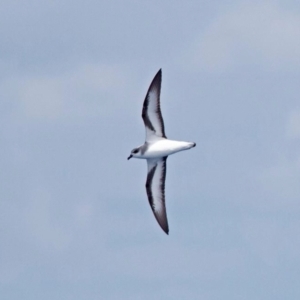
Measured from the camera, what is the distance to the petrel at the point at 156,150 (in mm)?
64750

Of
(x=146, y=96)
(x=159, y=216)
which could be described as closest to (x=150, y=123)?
(x=146, y=96)

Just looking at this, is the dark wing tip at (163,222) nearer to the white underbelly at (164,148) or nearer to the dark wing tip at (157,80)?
the white underbelly at (164,148)

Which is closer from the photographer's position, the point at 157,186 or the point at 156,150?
the point at 156,150

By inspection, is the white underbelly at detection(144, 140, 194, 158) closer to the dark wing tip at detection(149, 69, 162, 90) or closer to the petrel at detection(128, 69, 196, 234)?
the petrel at detection(128, 69, 196, 234)

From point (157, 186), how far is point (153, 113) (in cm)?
623

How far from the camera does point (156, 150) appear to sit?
215 feet

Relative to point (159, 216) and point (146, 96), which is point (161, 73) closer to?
point (146, 96)

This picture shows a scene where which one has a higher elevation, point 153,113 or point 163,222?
point 153,113

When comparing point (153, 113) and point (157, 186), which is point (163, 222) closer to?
point (157, 186)

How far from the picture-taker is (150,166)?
6850cm

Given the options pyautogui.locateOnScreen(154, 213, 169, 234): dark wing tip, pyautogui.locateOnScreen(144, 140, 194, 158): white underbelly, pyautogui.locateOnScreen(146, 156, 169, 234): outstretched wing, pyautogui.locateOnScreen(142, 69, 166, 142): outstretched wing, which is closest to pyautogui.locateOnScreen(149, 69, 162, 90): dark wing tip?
pyautogui.locateOnScreen(142, 69, 166, 142): outstretched wing

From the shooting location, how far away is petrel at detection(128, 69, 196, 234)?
64.8 meters

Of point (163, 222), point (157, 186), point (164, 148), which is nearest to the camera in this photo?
point (164, 148)


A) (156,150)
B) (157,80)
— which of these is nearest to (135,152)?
(156,150)
